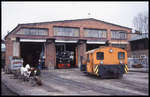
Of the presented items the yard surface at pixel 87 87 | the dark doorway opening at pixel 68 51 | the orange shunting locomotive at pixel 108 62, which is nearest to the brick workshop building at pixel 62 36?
the dark doorway opening at pixel 68 51

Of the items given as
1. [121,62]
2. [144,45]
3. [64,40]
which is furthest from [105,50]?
[144,45]

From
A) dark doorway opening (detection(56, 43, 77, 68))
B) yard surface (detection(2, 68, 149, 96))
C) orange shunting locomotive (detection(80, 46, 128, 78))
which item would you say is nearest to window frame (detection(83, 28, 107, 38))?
dark doorway opening (detection(56, 43, 77, 68))

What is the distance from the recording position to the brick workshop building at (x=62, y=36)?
3250 cm

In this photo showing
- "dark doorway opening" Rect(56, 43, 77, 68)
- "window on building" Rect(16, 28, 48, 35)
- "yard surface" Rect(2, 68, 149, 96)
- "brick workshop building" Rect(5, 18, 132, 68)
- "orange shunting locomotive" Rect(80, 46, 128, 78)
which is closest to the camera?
"yard surface" Rect(2, 68, 149, 96)

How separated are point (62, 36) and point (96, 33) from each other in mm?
6913

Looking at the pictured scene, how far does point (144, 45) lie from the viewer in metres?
36.7

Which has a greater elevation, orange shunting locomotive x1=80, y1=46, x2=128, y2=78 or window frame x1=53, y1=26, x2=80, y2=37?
window frame x1=53, y1=26, x2=80, y2=37

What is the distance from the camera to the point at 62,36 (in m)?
35.2

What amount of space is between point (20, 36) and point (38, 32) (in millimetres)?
3138

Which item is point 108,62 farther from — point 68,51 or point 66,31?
point 68,51

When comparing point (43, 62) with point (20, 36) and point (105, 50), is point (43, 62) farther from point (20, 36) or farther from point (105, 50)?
point (105, 50)

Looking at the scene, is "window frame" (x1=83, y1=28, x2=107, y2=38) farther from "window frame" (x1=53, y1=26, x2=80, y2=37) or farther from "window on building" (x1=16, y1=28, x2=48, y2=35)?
"window on building" (x1=16, y1=28, x2=48, y2=35)

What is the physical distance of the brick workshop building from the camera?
32500 millimetres

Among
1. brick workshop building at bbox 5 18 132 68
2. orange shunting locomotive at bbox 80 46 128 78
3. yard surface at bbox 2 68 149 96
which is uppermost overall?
brick workshop building at bbox 5 18 132 68
